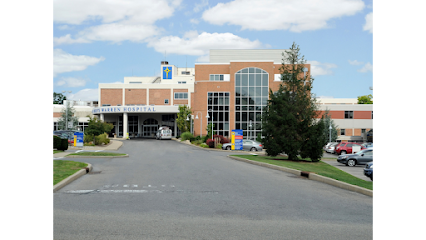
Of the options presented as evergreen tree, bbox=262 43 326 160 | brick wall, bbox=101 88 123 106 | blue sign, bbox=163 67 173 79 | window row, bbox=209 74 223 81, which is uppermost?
blue sign, bbox=163 67 173 79

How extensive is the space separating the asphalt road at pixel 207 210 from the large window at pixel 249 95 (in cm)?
4732

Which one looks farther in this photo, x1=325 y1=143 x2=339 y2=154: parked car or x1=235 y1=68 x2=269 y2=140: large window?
x1=235 y1=68 x2=269 y2=140: large window

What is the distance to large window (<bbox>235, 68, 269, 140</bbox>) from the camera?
2391 inches

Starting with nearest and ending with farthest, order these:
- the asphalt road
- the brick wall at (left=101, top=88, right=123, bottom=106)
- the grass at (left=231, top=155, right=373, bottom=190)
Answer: the asphalt road → the grass at (left=231, top=155, right=373, bottom=190) → the brick wall at (left=101, top=88, right=123, bottom=106)

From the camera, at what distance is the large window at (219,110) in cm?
6128

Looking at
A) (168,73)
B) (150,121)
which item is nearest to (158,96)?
(150,121)

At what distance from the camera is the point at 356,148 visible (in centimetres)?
4112

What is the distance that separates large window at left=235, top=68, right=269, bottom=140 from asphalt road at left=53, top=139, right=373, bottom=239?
47.3m

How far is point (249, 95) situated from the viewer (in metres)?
60.9

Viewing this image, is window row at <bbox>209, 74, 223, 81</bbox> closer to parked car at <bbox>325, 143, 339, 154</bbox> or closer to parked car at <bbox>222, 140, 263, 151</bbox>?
parked car at <bbox>325, 143, 339, 154</bbox>

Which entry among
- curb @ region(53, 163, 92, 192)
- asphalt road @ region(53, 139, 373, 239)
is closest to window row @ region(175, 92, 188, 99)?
curb @ region(53, 163, 92, 192)

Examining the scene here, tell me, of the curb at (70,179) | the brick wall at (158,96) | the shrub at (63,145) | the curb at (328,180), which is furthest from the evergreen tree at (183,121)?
the curb at (70,179)

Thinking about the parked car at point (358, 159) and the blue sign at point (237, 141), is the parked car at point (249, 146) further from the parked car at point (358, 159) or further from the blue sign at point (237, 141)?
the parked car at point (358, 159)
